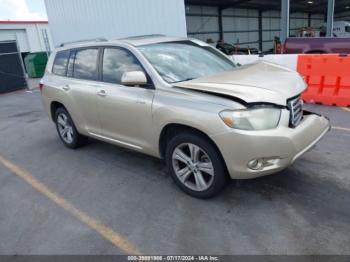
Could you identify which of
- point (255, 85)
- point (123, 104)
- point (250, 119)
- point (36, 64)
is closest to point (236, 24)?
point (36, 64)

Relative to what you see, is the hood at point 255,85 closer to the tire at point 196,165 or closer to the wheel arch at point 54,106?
the tire at point 196,165

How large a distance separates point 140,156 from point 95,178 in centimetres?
86

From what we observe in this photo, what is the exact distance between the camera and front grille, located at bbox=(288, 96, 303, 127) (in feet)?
10.6

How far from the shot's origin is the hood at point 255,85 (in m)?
3.15

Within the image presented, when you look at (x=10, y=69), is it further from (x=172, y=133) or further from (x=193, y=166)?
(x=193, y=166)

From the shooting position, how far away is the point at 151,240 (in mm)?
2986

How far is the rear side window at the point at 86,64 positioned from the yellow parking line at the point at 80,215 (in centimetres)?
167

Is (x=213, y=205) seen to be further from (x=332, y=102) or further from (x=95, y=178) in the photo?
(x=332, y=102)

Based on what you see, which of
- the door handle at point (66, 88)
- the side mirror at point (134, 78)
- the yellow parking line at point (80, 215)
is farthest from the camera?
the door handle at point (66, 88)

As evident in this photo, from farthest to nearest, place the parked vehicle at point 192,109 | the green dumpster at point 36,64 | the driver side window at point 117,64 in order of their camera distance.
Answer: the green dumpster at point 36,64, the driver side window at point 117,64, the parked vehicle at point 192,109

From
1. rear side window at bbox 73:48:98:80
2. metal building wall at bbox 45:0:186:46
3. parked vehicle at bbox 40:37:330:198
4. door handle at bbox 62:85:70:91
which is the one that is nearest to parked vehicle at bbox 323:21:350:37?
metal building wall at bbox 45:0:186:46

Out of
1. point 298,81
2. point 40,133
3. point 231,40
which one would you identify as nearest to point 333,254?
point 298,81

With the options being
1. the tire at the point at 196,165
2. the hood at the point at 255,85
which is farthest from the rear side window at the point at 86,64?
the tire at the point at 196,165

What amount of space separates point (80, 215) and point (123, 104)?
1.41 meters
